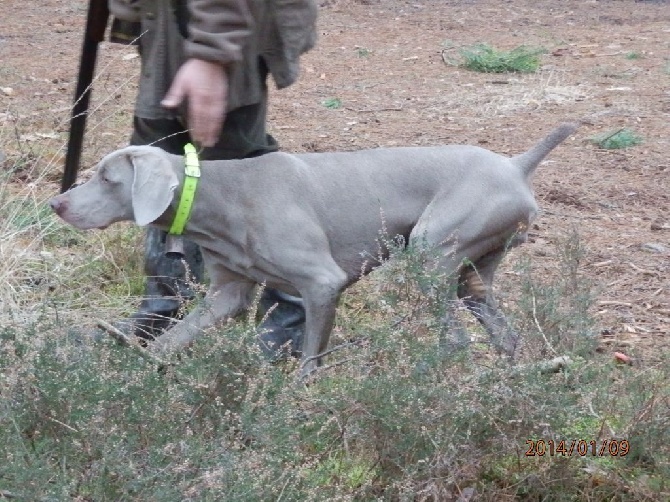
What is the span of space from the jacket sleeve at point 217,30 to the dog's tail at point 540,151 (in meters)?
1.31

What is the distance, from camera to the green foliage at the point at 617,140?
7.75m

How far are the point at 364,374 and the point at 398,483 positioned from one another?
0.37 metres

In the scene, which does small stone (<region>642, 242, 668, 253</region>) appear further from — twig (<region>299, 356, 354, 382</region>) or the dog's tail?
twig (<region>299, 356, 354, 382</region>)

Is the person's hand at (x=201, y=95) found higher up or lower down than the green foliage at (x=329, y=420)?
higher up

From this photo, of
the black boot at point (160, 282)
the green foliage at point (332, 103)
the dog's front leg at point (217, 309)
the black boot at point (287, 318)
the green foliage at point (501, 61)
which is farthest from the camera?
the green foliage at point (501, 61)

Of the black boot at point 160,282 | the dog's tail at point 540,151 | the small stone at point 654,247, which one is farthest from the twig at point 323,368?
the small stone at point 654,247

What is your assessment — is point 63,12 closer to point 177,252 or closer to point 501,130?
point 501,130

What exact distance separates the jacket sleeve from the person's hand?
0.04m

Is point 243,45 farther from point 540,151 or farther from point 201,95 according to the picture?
point 540,151

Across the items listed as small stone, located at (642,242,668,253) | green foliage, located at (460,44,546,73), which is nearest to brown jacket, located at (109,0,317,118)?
small stone, located at (642,242,668,253)

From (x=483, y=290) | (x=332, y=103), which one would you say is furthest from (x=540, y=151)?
(x=332, y=103)

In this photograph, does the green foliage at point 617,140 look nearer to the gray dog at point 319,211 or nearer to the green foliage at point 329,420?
the gray dog at point 319,211

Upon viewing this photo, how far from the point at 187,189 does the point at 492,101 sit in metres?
5.06

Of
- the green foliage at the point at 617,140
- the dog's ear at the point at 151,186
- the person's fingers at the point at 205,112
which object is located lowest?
the green foliage at the point at 617,140
